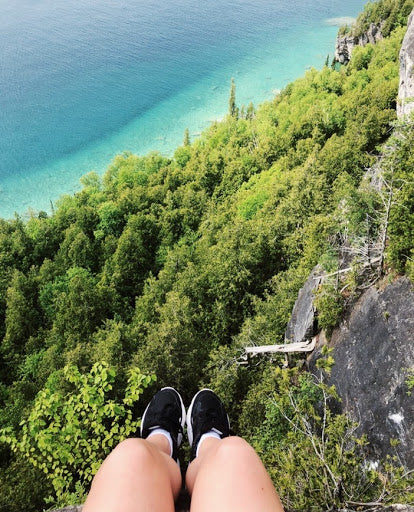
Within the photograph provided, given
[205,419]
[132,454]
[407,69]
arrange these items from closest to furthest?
[132,454] < [205,419] < [407,69]

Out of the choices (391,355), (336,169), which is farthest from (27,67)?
(391,355)

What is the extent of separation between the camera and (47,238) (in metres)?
46.0

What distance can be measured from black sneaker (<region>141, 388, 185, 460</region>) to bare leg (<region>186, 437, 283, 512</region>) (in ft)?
9.29

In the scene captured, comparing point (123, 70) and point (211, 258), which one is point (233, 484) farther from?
point (123, 70)

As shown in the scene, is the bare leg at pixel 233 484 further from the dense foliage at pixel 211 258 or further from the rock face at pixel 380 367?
the rock face at pixel 380 367

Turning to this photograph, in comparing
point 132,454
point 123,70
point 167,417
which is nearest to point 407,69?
point 167,417

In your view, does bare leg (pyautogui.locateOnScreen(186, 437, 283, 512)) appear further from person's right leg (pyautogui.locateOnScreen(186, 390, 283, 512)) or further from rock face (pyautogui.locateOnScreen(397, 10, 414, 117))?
rock face (pyautogui.locateOnScreen(397, 10, 414, 117))

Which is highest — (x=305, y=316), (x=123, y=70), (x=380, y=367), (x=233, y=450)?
(x=233, y=450)

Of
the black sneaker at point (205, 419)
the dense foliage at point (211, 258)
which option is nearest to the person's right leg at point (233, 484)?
the dense foliage at point (211, 258)

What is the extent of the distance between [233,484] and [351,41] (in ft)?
302

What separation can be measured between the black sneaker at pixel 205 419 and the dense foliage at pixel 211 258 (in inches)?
47.3

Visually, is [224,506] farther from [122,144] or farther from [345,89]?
[122,144]

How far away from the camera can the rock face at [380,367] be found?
8864 millimetres

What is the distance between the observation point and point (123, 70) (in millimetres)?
85500
